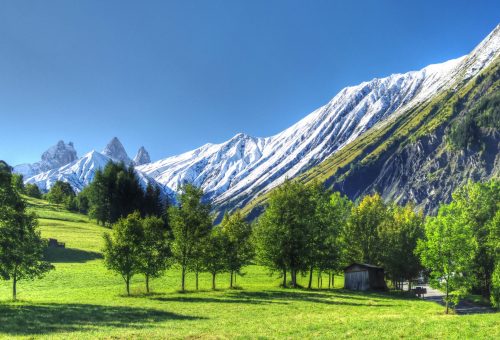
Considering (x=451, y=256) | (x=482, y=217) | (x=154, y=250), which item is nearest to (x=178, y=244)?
(x=154, y=250)

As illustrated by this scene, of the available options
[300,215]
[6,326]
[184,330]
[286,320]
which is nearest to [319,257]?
[300,215]

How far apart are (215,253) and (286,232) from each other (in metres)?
13.1

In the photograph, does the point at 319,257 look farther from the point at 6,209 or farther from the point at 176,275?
the point at 6,209

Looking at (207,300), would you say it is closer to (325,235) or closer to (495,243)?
(325,235)

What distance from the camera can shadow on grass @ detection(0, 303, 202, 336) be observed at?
87.2ft

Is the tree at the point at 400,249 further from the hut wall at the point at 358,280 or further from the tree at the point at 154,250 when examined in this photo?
the tree at the point at 154,250

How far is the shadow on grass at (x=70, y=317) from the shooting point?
26.6 metres

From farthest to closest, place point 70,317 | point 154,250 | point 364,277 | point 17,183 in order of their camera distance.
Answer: point 17,183 < point 364,277 < point 154,250 < point 70,317

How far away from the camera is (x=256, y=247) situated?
70.6 metres

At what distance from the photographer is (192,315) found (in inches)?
1374

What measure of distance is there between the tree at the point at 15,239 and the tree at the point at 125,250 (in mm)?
7655

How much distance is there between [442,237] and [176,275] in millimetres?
45946

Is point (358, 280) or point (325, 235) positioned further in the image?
point (358, 280)

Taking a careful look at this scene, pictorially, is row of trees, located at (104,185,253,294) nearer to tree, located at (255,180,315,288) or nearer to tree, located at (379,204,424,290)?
tree, located at (255,180,315,288)
